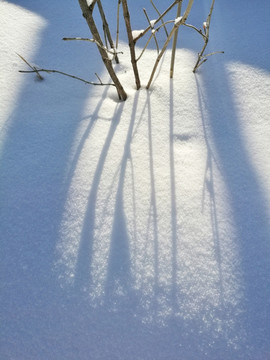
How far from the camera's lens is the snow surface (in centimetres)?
56

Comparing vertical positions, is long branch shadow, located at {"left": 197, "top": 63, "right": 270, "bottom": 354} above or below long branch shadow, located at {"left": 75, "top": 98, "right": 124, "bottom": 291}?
above

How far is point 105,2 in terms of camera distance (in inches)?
53.9

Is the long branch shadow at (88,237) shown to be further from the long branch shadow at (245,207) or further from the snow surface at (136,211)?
the long branch shadow at (245,207)

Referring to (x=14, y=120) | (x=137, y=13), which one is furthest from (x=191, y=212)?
(x=137, y=13)

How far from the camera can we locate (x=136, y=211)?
0.70 meters

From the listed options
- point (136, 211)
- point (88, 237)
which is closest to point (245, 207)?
point (136, 211)

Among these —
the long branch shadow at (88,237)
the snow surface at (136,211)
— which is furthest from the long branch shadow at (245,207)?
the long branch shadow at (88,237)

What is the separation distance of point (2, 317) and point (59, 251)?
0.70 ft

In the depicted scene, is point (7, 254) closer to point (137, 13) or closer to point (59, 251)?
point (59, 251)

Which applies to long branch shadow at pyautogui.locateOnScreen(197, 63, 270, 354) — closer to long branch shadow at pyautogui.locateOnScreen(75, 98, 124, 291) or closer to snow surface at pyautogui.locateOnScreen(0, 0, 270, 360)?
snow surface at pyautogui.locateOnScreen(0, 0, 270, 360)

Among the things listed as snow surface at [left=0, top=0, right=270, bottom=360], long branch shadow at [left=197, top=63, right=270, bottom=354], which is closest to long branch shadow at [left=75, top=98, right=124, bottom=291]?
snow surface at [left=0, top=0, right=270, bottom=360]

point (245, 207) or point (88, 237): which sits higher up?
point (245, 207)

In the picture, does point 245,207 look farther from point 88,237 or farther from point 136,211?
point 88,237

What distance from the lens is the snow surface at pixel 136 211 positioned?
56 cm
